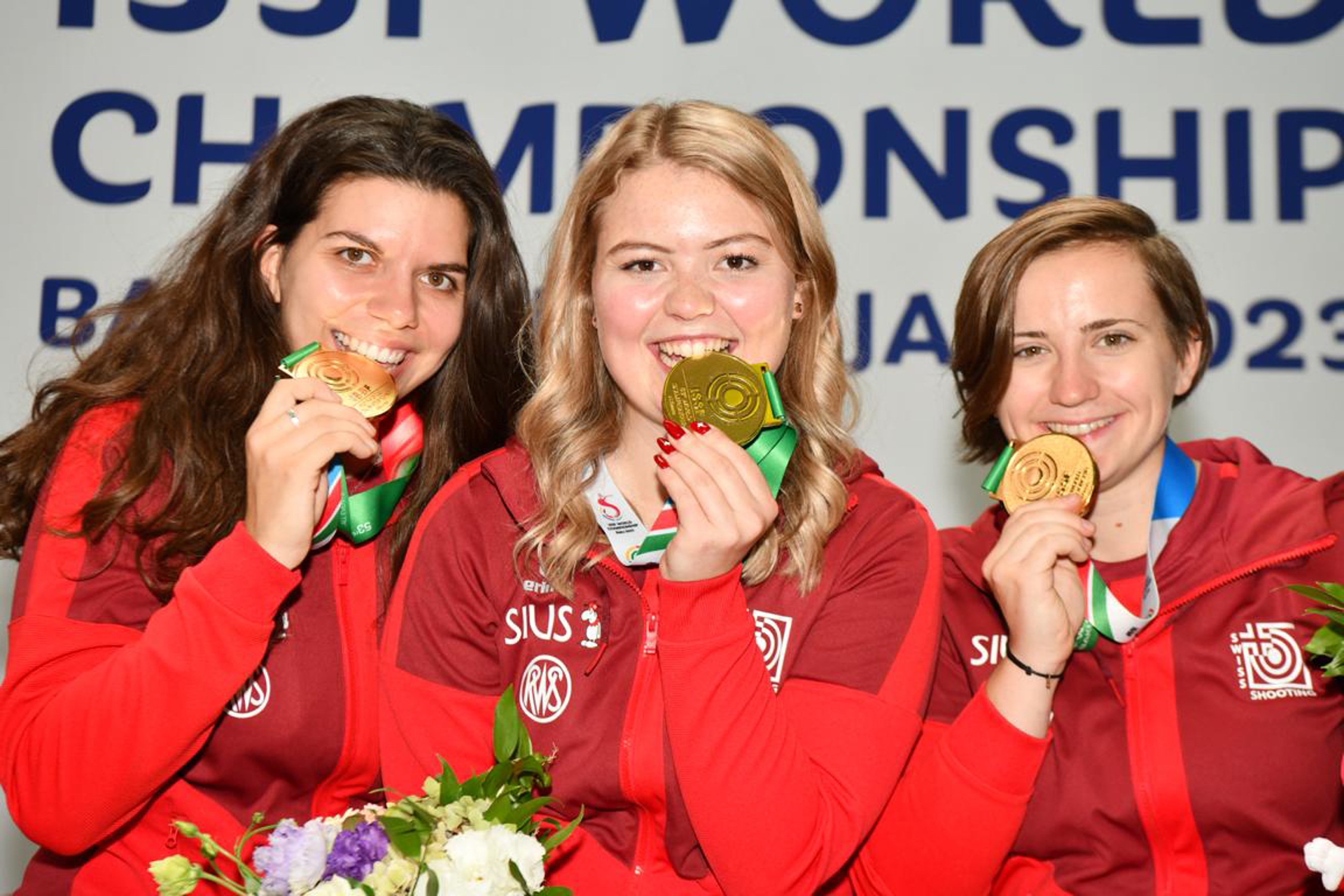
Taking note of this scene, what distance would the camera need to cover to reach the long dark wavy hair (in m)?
2.40

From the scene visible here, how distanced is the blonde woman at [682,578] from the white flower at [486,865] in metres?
0.57

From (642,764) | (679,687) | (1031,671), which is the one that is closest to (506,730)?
(679,687)

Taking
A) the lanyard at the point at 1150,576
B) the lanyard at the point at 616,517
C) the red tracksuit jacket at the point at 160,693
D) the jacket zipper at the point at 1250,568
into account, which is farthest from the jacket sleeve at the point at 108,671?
the jacket zipper at the point at 1250,568

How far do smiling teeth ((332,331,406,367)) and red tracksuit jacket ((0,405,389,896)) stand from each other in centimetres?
36

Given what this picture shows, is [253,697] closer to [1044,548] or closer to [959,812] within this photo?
[959,812]

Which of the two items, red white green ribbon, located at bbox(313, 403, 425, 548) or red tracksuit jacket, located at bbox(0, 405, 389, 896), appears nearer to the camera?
red tracksuit jacket, located at bbox(0, 405, 389, 896)

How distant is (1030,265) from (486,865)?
1.60m

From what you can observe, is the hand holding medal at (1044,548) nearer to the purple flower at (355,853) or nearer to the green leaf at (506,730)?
the green leaf at (506,730)

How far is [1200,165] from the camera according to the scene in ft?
13.4

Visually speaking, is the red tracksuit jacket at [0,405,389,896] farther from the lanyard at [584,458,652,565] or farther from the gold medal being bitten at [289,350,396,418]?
the lanyard at [584,458,652,565]

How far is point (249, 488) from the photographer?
2.24m

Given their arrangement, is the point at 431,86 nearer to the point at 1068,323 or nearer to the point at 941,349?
the point at 941,349

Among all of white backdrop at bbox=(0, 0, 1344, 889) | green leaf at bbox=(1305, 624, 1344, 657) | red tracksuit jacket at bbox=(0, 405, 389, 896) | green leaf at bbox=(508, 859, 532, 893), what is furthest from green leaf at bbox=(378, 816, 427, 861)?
white backdrop at bbox=(0, 0, 1344, 889)

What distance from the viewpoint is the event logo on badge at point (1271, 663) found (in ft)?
7.80
